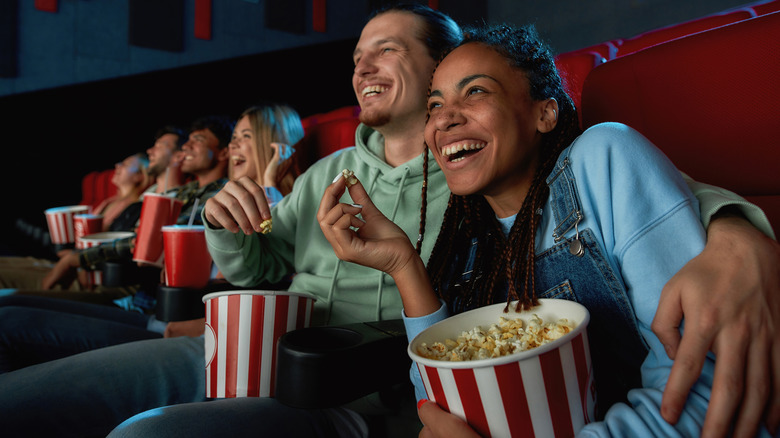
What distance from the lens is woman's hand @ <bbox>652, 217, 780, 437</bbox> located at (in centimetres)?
40

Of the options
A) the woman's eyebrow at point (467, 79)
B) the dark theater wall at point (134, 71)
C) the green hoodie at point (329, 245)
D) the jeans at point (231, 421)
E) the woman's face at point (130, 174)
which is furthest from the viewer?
the dark theater wall at point (134, 71)

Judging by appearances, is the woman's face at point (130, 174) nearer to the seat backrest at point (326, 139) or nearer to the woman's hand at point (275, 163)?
the seat backrest at point (326, 139)

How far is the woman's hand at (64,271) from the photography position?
1887 millimetres

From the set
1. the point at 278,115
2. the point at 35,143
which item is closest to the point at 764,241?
the point at 278,115

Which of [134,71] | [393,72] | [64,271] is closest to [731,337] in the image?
[393,72]

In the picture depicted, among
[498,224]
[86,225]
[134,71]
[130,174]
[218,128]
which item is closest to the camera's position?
[498,224]

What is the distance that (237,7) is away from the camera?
172 inches

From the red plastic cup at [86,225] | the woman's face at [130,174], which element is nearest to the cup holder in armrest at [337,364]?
the red plastic cup at [86,225]

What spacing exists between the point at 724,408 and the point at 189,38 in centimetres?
484

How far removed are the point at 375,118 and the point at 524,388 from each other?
0.78 metres

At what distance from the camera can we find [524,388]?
42 cm

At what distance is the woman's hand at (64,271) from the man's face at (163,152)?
0.74 meters

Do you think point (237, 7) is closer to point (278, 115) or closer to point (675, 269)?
point (278, 115)

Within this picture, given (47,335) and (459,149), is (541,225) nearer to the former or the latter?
(459,149)
